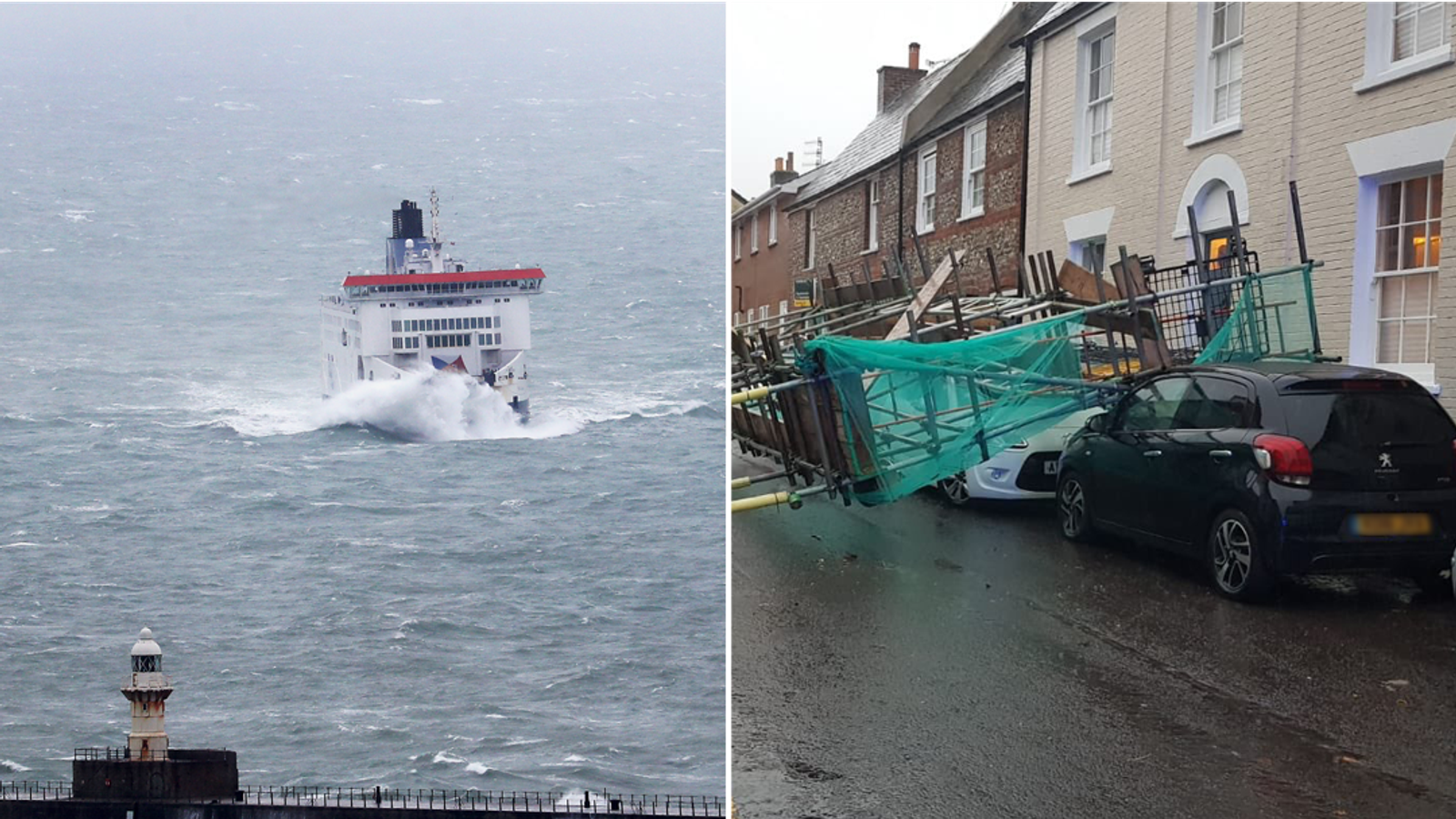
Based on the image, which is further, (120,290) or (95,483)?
(120,290)

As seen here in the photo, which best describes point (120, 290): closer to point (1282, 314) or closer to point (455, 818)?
point (455, 818)

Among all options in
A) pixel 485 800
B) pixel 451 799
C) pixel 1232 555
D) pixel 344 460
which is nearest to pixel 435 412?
pixel 344 460

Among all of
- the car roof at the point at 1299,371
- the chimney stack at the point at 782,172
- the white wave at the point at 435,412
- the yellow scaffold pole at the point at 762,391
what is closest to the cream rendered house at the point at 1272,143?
the car roof at the point at 1299,371

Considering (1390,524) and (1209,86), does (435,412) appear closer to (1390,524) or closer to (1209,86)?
(1209,86)

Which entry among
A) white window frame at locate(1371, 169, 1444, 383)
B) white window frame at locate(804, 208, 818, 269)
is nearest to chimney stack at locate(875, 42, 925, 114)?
white window frame at locate(804, 208, 818, 269)

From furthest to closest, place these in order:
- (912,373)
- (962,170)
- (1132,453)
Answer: (962,170)
(1132,453)
(912,373)

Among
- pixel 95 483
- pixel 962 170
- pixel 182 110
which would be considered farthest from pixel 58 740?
pixel 962 170

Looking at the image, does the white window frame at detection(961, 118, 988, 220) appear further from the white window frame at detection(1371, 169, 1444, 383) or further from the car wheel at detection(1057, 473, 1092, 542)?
the white window frame at detection(1371, 169, 1444, 383)
